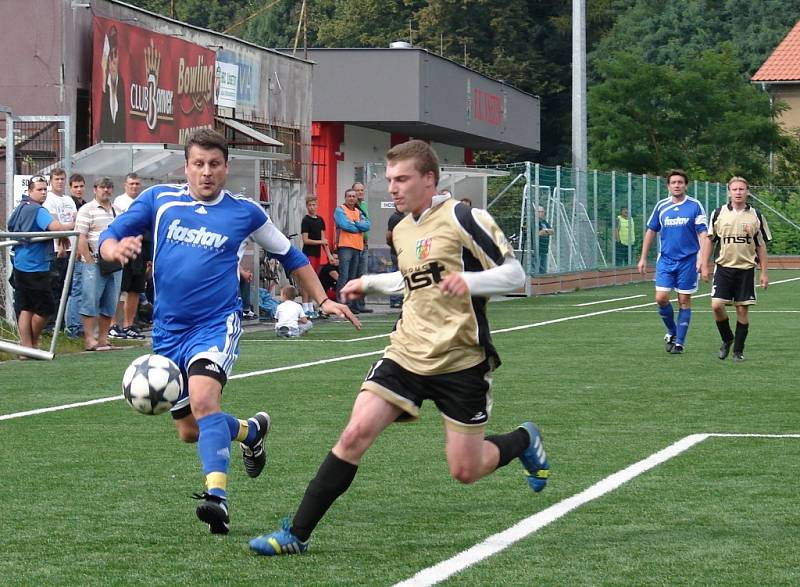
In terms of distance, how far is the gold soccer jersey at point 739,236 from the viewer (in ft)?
56.3

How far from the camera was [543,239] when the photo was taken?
3428 cm

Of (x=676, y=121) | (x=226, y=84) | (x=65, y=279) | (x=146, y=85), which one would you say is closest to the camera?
(x=65, y=279)

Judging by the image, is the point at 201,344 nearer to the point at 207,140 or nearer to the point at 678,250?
the point at 207,140

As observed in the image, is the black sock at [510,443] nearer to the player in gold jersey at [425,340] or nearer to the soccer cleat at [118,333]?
the player in gold jersey at [425,340]

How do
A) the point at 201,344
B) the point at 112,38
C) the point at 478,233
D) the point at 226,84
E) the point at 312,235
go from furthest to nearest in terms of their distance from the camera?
the point at 226,84 → the point at 312,235 → the point at 112,38 → the point at 201,344 → the point at 478,233

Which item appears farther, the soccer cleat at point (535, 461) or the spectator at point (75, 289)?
the spectator at point (75, 289)

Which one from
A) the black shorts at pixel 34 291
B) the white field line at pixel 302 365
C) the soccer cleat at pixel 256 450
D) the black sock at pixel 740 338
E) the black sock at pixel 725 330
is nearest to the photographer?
the soccer cleat at pixel 256 450

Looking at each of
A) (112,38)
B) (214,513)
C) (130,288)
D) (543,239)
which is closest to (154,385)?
(214,513)

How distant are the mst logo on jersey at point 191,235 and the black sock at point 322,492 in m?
1.45

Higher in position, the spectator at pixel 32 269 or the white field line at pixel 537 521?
the spectator at pixel 32 269

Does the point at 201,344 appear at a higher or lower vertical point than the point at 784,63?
lower

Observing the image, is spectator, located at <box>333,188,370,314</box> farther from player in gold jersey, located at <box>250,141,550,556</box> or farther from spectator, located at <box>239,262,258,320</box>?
player in gold jersey, located at <box>250,141,550,556</box>

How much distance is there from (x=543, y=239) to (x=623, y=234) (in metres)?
6.36

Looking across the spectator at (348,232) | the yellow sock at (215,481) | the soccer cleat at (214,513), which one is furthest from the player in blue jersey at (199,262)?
the spectator at (348,232)
